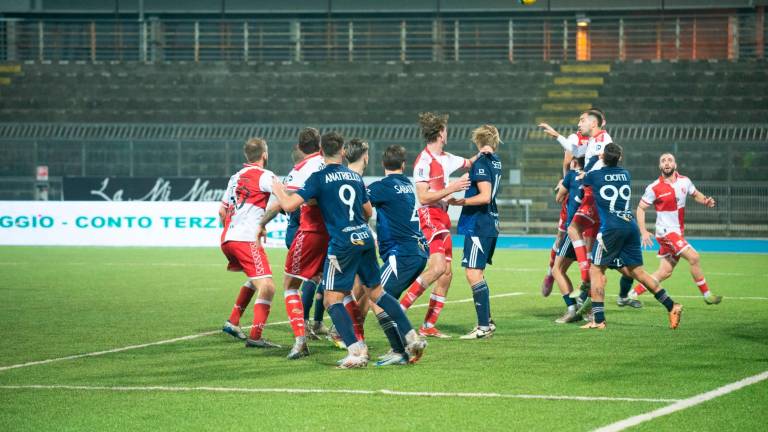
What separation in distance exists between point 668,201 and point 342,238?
708cm

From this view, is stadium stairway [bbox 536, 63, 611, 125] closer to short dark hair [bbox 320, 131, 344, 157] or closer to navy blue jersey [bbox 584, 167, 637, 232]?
navy blue jersey [bbox 584, 167, 637, 232]

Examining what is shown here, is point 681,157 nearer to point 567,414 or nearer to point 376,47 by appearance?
point 376,47

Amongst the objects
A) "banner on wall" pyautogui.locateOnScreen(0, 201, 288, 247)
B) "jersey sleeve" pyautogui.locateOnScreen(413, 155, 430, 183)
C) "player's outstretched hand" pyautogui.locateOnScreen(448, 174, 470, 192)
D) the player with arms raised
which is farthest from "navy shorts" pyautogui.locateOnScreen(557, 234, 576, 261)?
"banner on wall" pyautogui.locateOnScreen(0, 201, 288, 247)

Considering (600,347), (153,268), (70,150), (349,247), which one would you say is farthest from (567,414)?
(70,150)

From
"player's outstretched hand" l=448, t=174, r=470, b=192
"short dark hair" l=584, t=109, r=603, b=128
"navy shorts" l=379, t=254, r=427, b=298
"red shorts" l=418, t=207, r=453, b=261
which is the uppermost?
"short dark hair" l=584, t=109, r=603, b=128

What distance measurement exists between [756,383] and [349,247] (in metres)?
3.24

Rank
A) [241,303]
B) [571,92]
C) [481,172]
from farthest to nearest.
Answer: [571,92]
[241,303]
[481,172]

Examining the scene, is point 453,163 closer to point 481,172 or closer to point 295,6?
point 481,172

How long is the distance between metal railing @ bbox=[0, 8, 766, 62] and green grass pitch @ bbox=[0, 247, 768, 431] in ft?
75.6

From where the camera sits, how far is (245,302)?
10.7 meters

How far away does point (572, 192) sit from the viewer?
12.7m

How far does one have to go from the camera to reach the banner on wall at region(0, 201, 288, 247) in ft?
86.2

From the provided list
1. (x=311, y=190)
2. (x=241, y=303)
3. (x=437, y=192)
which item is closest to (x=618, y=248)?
(x=437, y=192)

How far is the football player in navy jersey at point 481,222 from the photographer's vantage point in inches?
408
